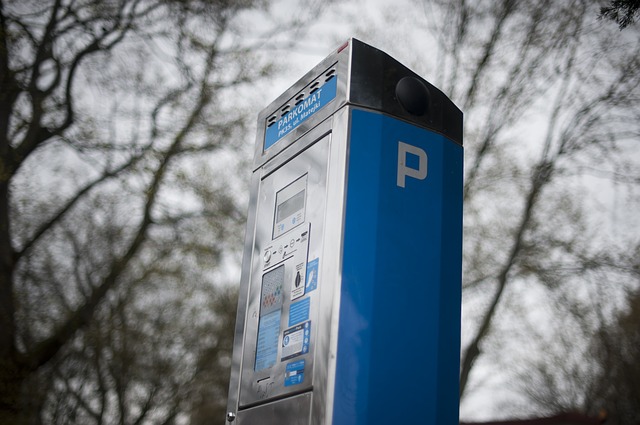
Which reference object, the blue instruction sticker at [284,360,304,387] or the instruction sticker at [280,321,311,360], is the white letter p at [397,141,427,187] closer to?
the instruction sticker at [280,321,311,360]

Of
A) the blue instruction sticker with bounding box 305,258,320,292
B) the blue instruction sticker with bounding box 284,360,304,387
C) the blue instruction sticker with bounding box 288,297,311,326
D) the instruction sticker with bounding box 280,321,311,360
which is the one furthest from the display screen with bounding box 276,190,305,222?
the blue instruction sticker with bounding box 284,360,304,387

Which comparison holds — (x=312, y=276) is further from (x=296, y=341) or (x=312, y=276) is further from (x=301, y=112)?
(x=301, y=112)

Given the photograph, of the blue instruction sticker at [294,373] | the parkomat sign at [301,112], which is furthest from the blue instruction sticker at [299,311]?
the parkomat sign at [301,112]

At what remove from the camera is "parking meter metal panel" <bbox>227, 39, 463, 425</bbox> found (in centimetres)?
321

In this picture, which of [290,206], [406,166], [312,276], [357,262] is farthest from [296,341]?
[406,166]

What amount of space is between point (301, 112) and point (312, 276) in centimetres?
88

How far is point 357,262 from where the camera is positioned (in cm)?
328

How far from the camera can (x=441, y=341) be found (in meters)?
3.40

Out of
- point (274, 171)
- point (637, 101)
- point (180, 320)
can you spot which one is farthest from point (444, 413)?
point (180, 320)

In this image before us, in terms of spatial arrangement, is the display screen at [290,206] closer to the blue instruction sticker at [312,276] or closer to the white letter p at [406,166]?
the blue instruction sticker at [312,276]

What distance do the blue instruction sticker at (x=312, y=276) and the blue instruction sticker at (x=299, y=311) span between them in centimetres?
5

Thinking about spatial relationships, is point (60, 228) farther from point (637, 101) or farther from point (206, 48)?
point (637, 101)

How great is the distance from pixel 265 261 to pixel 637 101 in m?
9.02

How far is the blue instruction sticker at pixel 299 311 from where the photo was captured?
11.2 ft
